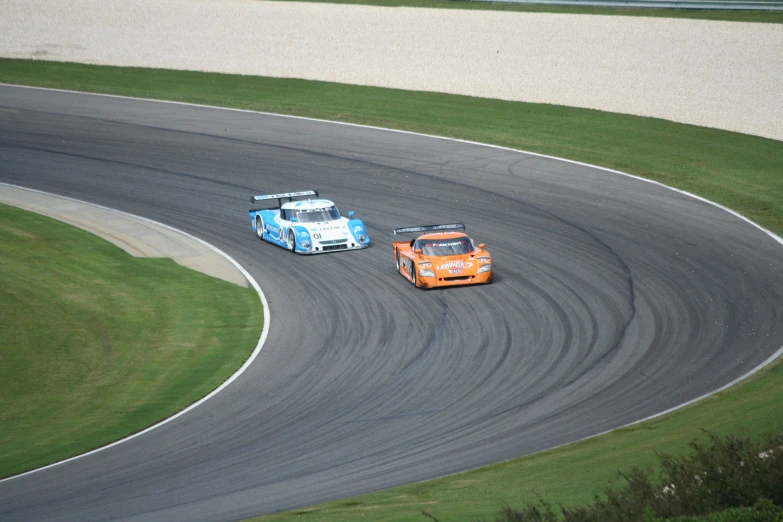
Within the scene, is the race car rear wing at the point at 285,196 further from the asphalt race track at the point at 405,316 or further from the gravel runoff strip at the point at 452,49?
the gravel runoff strip at the point at 452,49

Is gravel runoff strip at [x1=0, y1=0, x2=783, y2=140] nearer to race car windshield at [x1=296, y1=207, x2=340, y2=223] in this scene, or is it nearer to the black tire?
race car windshield at [x1=296, y1=207, x2=340, y2=223]

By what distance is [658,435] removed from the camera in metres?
15.2

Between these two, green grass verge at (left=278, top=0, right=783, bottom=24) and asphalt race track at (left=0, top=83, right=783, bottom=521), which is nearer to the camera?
asphalt race track at (left=0, top=83, right=783, bottom=521)

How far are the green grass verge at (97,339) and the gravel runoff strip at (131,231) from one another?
0.57 m

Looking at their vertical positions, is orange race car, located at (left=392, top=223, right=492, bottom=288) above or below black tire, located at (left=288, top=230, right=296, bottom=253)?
below

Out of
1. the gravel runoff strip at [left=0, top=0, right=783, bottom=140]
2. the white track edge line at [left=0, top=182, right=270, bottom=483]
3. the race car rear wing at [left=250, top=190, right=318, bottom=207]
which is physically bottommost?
the white track edge line at [left=0, top=182, right=270, bottom=483]

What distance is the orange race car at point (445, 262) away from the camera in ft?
83.0

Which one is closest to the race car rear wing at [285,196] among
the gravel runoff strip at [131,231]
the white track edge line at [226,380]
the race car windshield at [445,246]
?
the white track edge line at [226,380]

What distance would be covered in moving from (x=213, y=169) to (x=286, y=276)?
1097cm

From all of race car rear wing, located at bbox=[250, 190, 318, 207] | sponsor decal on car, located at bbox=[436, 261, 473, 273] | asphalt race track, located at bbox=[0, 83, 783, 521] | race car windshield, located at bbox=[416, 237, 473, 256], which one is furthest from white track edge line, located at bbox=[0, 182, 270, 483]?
sponsor decal on car, located at bbox=[436, 261, 473, 273]

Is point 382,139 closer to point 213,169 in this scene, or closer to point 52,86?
point 213,169

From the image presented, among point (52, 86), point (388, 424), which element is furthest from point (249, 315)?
point (52, 86)

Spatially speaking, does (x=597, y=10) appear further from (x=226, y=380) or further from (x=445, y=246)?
(x=226, y=380)

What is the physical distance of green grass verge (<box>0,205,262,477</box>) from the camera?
18.6 metres
